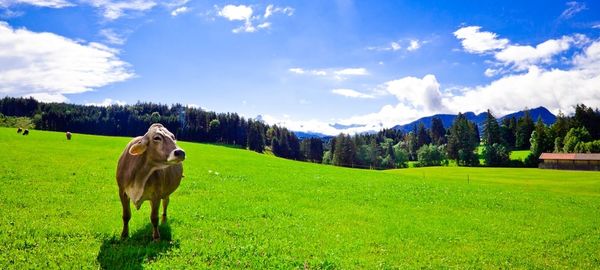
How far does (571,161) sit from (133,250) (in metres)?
124

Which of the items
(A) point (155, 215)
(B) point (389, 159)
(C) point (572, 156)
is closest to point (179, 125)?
(B) point (389, 159)

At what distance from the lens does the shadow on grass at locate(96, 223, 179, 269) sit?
9789 mm

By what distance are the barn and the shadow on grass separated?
119 meters

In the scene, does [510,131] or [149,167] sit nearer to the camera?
[149,167]

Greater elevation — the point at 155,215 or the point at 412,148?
the point at 412,148

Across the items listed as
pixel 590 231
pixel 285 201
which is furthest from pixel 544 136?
pixel 285 201

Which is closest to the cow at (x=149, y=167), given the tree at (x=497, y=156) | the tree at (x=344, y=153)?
the tree at (x=497, y=156)

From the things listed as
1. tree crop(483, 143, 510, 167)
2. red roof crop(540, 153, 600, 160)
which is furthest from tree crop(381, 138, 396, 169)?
red roof crop(540, 153, 600, 160)

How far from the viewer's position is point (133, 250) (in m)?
10.6

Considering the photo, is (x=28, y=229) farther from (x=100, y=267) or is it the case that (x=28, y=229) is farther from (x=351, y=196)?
(x=351, y=196)

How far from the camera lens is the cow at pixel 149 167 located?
34.9 feet

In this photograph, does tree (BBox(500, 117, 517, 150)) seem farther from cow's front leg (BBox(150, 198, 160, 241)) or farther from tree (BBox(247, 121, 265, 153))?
cow's front leg (BBox(150, 198, 160, 241))

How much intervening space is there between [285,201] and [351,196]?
6.66 metres

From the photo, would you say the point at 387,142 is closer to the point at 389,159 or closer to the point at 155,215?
the point at 389,159
